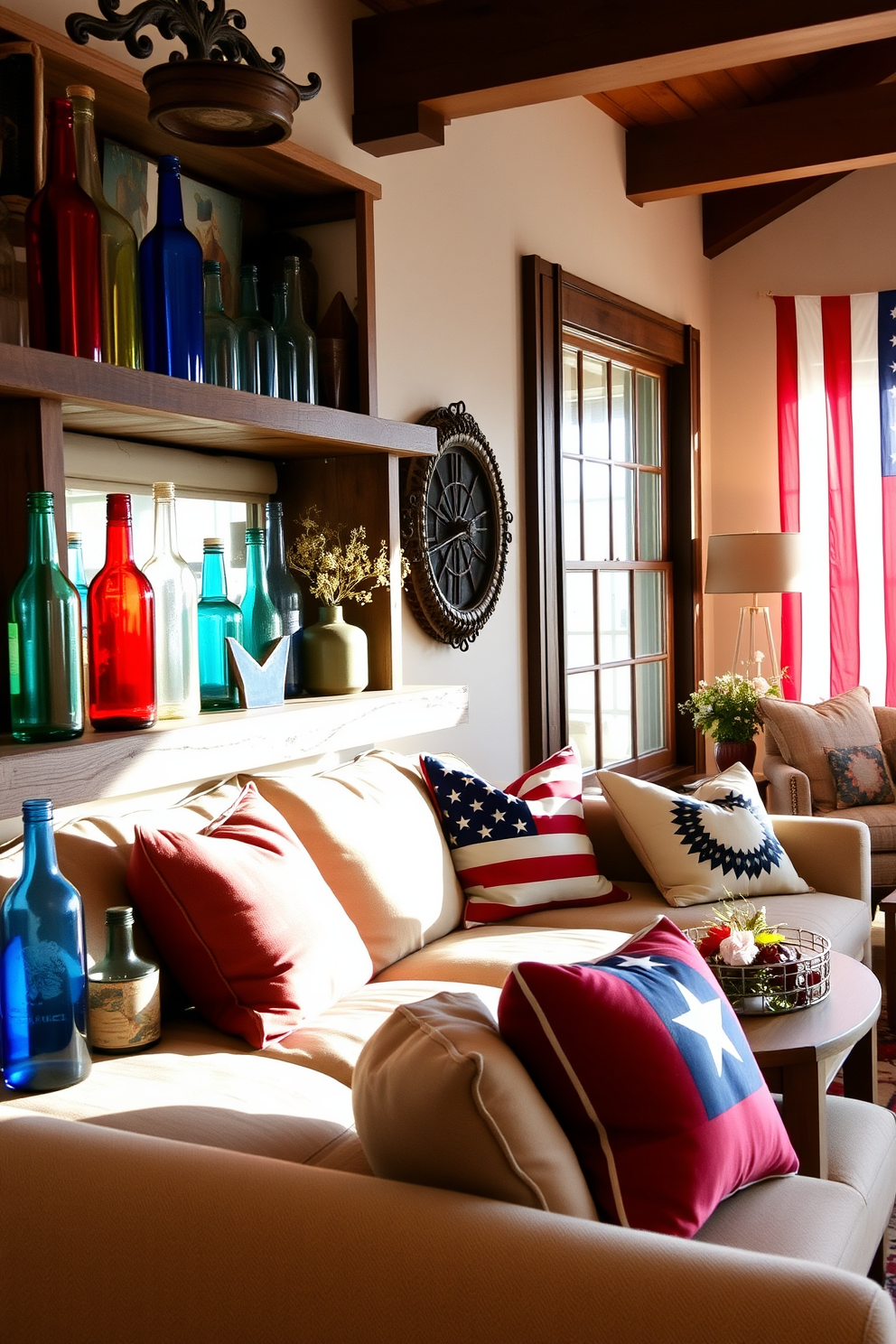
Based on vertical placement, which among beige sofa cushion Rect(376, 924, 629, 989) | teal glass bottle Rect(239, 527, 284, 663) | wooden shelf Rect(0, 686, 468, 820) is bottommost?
beige sofa cushion Rect(376, 924, 629, 989)

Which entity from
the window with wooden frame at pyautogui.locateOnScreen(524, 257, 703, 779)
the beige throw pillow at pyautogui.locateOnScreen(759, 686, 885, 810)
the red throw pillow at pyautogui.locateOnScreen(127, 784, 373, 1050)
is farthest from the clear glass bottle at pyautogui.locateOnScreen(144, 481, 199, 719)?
the beige throw pillow at pyautogui.locateOnScreen(759, 686, 885, 810)

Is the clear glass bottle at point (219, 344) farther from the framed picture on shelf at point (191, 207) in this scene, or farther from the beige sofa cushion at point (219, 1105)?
the beige sofa cushion at point (219, 1105)

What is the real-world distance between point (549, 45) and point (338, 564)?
1.31 metres

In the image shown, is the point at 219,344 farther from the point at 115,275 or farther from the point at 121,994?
the point at 121,994

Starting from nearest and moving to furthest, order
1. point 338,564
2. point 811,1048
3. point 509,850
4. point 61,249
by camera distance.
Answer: point 811,1048 → point 61,249 → point 338,564 → point 509,850

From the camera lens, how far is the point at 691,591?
210 inches

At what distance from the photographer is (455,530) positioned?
11.4 feet

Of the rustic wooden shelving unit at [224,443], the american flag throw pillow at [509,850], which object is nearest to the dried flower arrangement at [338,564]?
the rustic wooden shelving unit at [224,443]

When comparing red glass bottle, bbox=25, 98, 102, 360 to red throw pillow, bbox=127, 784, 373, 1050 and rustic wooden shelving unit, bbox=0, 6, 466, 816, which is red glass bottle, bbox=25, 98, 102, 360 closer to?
rustic wooden shelving unit, bbox=0, 6, 466, 816

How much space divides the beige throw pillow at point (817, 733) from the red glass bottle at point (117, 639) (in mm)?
2718

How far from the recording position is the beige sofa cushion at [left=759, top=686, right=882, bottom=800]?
13.6 feet

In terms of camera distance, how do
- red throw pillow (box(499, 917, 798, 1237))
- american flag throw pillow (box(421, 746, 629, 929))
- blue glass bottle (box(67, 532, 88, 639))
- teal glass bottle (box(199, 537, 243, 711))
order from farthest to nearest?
american flag throw pillow (box(421, 746, 629, 929))
teal glass bottle (box(199, 537, 243, 711))
blue glass bottle (box(67, 532, 88, 639))
red throw pillow (box(499, 917, 798, 1237))

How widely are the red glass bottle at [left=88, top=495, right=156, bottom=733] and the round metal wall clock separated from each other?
135cm

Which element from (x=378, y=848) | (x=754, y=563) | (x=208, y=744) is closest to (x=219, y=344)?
(x=208, y=744)
